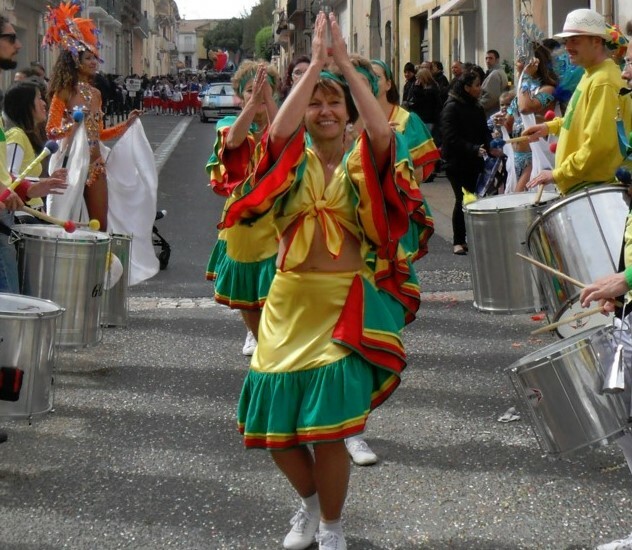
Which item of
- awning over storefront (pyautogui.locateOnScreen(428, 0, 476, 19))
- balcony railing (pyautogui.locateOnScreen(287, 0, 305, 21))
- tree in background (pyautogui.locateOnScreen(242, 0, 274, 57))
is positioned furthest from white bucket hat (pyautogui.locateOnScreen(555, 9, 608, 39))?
tree in background (pyautogui.locateOnScreen(242, 0, 274, 57))

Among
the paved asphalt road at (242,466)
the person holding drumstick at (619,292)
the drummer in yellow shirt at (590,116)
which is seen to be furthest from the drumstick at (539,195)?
the person holding drumstick at (619,292)

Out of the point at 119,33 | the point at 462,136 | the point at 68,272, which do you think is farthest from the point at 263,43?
the point at 68,272

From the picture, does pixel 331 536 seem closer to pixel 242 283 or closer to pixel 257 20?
pixel 242 283

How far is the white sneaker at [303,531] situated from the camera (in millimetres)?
3986

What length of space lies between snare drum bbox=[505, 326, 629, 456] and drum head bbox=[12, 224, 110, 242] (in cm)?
282

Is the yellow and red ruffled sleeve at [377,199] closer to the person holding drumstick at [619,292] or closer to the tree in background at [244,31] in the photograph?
the person holding drumstick at [619,292]

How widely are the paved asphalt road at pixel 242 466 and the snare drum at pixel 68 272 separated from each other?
1.43ft

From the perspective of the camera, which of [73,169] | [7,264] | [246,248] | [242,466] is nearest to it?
[242,466]

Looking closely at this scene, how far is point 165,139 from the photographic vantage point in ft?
104

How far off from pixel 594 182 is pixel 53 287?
103 inches

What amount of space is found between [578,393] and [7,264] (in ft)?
9.18

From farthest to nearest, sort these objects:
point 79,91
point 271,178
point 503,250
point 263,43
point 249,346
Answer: point 263,43 < point 79,91 < point 249,346 < point 503,250 < point 271,178

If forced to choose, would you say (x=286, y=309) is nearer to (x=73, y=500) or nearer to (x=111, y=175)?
(x=73, y=500)

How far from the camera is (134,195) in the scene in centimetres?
843
